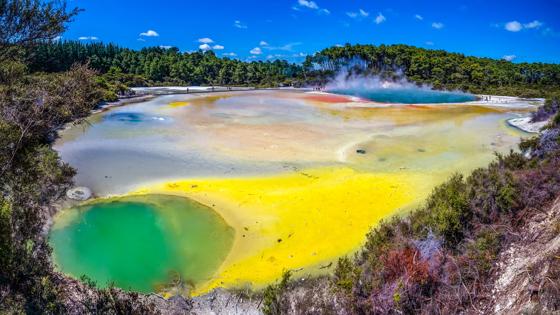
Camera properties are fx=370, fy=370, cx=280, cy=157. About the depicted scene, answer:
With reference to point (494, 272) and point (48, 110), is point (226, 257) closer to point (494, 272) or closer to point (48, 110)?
point (48, 110)

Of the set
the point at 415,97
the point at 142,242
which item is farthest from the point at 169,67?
the point at 142,242

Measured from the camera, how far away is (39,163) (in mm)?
9352

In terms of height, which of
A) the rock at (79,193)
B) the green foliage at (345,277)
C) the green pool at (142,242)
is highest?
the green foliage at (345,277)

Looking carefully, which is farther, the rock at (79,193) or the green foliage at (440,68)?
the green foliage at (440,68)

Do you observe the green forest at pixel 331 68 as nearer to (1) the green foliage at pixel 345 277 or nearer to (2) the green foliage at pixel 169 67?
(2) the green foliage at pixel 169 67

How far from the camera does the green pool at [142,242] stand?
1098cm

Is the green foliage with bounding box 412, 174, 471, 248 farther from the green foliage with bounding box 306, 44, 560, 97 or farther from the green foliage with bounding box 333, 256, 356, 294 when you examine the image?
the green foliage with bounding box 306, 44, 560, 97

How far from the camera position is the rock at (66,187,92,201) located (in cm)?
1587

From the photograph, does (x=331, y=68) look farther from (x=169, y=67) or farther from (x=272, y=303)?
(x=272, y=303)

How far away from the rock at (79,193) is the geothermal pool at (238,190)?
55cm

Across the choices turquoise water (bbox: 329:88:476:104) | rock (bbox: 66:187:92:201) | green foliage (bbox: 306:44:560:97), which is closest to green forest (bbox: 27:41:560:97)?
green foliage (bbox: 306:44:560:97)

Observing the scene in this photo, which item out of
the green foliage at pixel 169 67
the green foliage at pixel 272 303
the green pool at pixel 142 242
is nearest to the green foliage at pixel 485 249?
the green foliage at pixel 272 303

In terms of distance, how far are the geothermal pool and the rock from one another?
21.7 inches

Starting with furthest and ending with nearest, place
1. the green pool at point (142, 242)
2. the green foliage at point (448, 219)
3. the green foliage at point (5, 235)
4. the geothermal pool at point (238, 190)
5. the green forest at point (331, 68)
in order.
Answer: the green forest at point (331, 68) < the geothermal pool at point (238, 190) < the green pool at point (142, 242) < the green foliage at point (448, 219) < the green foliage at point (5, 235)
